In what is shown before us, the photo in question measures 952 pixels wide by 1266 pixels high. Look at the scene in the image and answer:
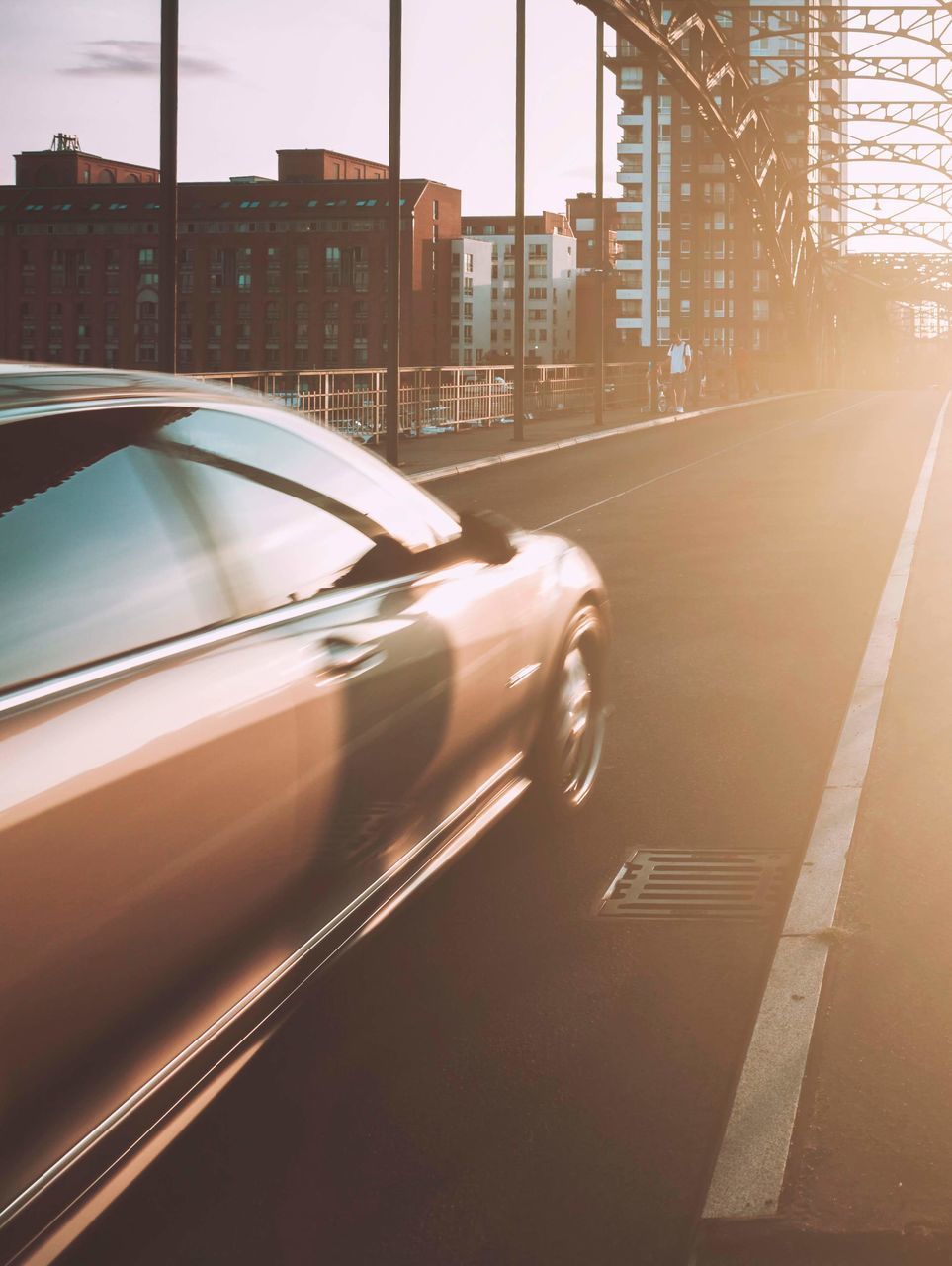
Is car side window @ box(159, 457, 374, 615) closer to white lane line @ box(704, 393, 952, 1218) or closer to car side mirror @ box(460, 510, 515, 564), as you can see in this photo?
car side mirror @ box(460, 510, 515, 564)

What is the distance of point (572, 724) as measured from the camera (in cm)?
540

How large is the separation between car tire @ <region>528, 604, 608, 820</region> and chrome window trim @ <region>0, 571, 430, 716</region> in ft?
4.06

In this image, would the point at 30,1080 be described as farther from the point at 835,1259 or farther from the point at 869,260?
the point at 869,260

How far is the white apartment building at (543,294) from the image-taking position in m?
167

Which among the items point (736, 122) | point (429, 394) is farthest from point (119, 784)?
point (736, 122)

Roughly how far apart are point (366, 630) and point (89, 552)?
0.92m

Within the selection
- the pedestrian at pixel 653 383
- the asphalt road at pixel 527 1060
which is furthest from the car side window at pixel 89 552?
the pedestrian at pixel 653 383

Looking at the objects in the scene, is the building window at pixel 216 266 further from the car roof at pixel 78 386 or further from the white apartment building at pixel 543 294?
the car roof at pixel 78 386

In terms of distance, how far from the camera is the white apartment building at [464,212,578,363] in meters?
167

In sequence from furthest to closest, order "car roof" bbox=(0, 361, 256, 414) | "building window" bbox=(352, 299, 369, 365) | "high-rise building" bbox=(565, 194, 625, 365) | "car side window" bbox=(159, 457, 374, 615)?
"high-rise building" bbox=(565, 194, 625, 365)
"building window" bbox=(352, 299, 369, 365)
"car side window" bbox=(159, 457, 374, 615)
"car roof" bbox=(0, 361, 256, 414)

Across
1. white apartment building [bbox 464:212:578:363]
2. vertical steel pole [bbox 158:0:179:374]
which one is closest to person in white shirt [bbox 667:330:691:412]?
vertical steel pole [bbox 158:0:179:374]

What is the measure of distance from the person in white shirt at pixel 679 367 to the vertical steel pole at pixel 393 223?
1870 centimetres

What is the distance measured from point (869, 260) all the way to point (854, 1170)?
4698 inches

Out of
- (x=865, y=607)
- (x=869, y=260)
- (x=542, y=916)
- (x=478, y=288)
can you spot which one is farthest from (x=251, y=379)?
(x=478, y=288)
